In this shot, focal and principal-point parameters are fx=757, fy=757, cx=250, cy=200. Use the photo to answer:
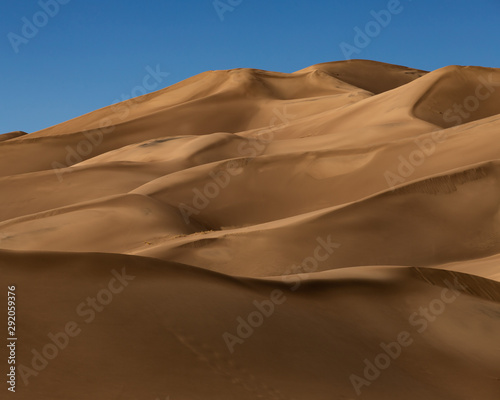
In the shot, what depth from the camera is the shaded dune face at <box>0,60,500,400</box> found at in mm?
3562

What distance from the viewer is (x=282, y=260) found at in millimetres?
8508

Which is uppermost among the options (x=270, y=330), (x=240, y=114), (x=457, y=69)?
(x=240, y=114)

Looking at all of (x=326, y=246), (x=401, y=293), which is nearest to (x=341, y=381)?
(x=401, y=293)

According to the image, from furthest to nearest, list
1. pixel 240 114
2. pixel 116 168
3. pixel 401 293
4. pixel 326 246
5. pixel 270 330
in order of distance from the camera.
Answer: pixel 240 114 → pixel 116 168 → pixel 326 246 → pixel 401 293 → pixel 270 330

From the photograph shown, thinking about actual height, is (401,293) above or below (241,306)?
below

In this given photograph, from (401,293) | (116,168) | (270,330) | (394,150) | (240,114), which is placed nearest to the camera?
(270,330)

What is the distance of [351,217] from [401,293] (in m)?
→ 4.26

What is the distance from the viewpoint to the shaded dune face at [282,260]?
356 centimetres

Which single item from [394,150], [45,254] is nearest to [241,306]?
[45,254]

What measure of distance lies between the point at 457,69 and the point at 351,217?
42.0ft

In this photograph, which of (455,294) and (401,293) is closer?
(401,293)

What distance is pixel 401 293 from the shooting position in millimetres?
5227

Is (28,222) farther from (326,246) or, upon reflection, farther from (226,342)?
(226,342)

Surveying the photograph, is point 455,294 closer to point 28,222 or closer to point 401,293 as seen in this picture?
point 401,293
